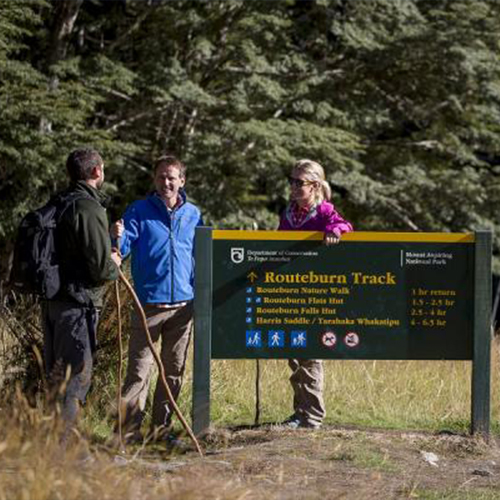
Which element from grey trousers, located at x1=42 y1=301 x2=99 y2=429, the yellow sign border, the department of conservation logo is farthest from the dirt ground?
the yellow sign border

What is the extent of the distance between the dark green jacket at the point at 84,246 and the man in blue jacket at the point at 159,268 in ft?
2.38

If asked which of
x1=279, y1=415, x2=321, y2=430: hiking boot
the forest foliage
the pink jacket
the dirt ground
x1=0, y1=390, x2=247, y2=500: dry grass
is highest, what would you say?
→ the forest foliage

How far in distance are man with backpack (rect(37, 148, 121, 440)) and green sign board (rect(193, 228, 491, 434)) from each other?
1.09 m

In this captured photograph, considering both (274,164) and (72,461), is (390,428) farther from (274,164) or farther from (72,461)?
(274,164)

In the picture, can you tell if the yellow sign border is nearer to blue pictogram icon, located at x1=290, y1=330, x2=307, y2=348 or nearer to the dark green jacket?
blue pictogram icon, located at x1=290, y1=330, x2=307, y2=348

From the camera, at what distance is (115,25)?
18.7m

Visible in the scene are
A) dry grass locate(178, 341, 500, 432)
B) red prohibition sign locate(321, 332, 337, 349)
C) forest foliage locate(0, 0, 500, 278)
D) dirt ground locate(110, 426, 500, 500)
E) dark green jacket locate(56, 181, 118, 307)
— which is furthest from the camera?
forest foliage locate(0, 0, 500, 278)

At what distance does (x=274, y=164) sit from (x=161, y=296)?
10764 mm

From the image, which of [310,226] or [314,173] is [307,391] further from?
[314,173]

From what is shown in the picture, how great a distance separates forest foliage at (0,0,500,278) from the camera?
612 inches

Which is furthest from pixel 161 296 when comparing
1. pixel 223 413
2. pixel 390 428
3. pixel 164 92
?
pixel 164 92

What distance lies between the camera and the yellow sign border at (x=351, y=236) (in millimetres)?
7082

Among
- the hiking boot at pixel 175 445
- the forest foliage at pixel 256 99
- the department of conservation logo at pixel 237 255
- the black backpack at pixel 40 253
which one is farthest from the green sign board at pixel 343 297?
the forest foliage at pixel 256 99

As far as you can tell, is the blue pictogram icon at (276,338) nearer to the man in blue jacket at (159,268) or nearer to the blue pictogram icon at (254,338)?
the blue pictogram icon at (254,338)
